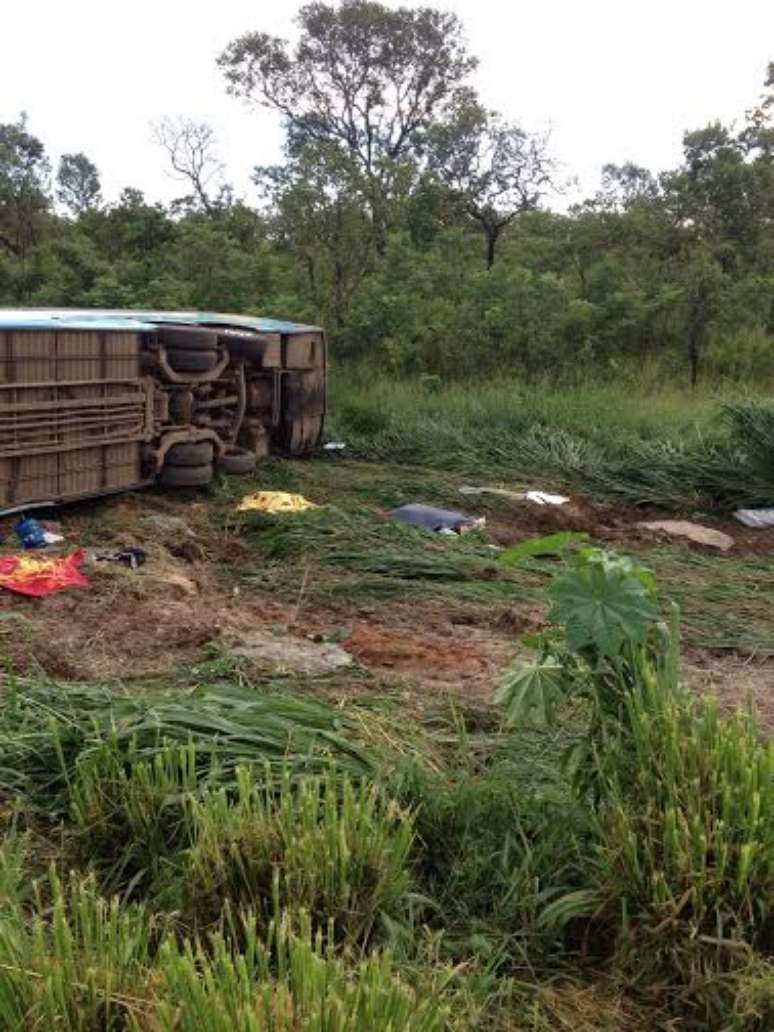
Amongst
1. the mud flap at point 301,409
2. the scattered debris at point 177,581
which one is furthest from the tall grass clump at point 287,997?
the mud flap at point 301,409

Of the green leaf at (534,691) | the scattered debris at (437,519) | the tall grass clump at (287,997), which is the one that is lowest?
the scattered debris at (437,519)

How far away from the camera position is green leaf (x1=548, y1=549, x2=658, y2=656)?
2.66 m

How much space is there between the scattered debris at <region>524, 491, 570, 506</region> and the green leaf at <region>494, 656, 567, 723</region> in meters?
6.12

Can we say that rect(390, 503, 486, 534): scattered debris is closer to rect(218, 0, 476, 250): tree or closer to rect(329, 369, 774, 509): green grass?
rect(329, 369, 774, 509): green grass

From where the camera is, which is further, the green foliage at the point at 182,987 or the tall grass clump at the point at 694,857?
the tall grass clump at the point at 694,857

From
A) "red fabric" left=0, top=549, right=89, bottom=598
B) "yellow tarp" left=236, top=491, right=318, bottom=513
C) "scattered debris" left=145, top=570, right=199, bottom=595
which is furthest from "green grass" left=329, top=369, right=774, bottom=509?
"red fabric" left=0, top=549, right=89, bottom=598

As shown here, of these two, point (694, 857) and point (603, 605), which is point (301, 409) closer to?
point (603, 605)

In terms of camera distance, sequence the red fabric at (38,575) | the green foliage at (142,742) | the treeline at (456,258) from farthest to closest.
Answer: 1. the treeline at (456,258)
2. the red fabric at (38,575)
3. the green foliage at (142,742)

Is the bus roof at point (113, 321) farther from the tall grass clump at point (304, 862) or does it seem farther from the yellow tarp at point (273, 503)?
the tall grass clump at point (304, 862)

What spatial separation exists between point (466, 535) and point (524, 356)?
8.36 m

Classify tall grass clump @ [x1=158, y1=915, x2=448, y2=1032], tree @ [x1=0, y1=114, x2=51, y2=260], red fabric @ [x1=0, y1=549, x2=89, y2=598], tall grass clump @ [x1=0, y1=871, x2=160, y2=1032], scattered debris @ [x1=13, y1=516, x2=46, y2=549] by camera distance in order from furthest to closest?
tree @ [x1=0, y1=114, x2=51, y2=260] < scattered debris @ [x1=13, y1=516, x2=46, y2=549] < red fabric @ [x1=0, y1=549, x2=89, y2=598] < tall grass clump @ [x1=0, y1=871, x2=160, y2=1032] < tall grass clump @ [x1=158, y1=915, x2=448, y2=1032]

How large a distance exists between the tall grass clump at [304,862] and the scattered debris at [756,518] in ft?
23.8

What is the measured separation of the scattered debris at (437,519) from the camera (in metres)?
7.89

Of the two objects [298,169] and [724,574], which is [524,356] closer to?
[298,169]
